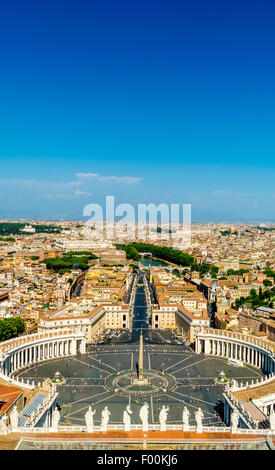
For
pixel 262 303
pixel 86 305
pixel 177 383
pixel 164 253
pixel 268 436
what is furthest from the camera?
pixel 164 253

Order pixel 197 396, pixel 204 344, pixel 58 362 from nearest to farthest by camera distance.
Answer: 1. pixel 197 396
2. pixel 58 362
3. pixel 204 344

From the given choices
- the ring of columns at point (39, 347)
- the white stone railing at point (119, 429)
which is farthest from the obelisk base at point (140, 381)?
the white stone railing at point (119, 429)

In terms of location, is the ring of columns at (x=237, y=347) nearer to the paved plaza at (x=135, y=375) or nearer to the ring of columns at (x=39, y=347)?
the paved plaza at (x=135, y=375)

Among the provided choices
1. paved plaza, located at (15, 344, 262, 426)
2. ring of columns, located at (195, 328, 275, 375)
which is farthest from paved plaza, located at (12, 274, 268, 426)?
ring of columns, located at (195, 328, 275, 375)

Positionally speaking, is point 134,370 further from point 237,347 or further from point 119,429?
point 119,429

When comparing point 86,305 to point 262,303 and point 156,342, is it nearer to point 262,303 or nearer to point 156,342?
point 156,342
